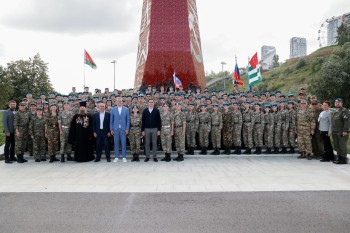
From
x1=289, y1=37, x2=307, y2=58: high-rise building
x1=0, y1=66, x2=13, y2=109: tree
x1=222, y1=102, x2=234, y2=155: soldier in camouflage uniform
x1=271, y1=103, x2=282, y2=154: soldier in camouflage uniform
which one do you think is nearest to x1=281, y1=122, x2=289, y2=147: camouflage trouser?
x1=271, y1=103, x2=282, y2=154: soldier in camouflage uniform

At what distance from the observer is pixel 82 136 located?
7.14 meters

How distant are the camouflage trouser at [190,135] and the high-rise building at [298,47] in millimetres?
106761

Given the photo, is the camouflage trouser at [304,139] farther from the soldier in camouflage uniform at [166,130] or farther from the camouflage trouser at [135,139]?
the camouflage trouser at [135,139]

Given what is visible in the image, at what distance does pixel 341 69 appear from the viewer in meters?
23.3

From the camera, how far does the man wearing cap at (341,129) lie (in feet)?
21.1

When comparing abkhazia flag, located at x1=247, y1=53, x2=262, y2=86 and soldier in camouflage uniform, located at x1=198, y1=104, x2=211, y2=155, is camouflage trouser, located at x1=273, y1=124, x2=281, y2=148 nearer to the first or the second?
soldier in camouflage uniform, located at x1=198, y1=104, x2=211, y2=155

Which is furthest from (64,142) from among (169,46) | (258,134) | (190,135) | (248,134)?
(169,46)

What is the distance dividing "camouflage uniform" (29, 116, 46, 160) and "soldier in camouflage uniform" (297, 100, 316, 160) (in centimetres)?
648

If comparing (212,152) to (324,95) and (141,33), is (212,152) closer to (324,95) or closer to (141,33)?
(141,33)

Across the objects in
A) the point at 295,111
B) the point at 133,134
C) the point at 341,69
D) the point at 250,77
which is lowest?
the point at 133,134

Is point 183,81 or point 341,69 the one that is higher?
point 341,69

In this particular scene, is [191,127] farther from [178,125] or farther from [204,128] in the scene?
[178,125]

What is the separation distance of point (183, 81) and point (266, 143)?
6.55m

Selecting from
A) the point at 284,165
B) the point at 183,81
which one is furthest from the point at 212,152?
the point at 183,81
